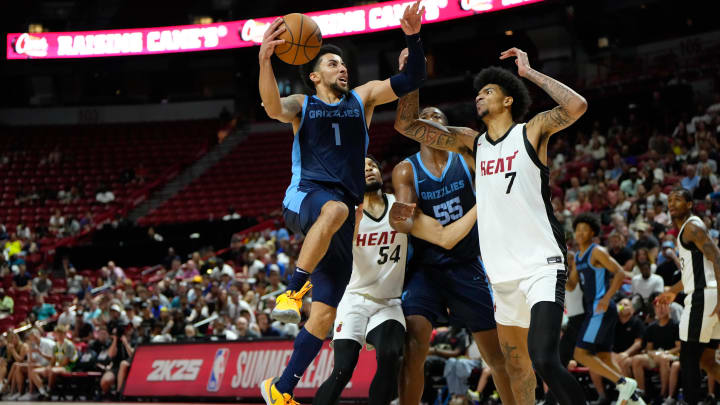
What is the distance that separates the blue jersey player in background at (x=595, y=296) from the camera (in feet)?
28.4

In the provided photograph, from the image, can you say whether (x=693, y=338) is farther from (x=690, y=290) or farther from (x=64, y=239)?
(x=64, y=239)

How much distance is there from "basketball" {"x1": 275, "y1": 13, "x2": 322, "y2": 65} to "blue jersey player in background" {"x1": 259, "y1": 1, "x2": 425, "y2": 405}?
84mm

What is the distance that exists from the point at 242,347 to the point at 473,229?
6385 mm

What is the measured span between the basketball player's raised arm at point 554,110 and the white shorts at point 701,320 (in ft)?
10.5

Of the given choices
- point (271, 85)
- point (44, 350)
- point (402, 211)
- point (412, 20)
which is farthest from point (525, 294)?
point (44, 350)

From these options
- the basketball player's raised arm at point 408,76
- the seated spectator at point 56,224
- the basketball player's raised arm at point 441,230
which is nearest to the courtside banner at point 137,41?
the seated spectator at point 56,224

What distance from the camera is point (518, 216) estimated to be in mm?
5070

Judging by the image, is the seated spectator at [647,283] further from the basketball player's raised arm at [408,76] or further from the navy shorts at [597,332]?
the basketball player's raised arm at [408,76]

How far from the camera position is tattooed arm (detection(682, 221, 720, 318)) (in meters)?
7.28

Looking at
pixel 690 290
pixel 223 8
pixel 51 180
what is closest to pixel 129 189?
pixel 51 180

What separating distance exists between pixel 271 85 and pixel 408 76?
1.00 metres

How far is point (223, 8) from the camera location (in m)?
34.1

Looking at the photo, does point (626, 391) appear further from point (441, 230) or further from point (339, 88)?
point (339, 88)

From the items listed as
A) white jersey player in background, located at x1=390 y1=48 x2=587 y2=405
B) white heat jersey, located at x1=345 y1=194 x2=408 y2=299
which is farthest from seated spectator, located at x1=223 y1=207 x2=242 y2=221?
white jersey player in background, located at x1=390 y1=48 x2=587 y2=405
